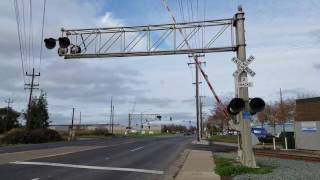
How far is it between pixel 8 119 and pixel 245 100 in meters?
86.7

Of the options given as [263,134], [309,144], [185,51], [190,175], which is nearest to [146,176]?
[190,175]

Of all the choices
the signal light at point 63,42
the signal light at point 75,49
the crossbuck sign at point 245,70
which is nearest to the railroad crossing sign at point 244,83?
the crossbuck sign at point 245,70

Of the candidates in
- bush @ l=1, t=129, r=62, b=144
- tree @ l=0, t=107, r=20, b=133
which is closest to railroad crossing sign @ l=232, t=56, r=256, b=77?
bush @ l=1, t=129, r=62, b=144

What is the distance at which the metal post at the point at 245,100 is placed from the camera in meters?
18.7

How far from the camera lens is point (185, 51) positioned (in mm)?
24797

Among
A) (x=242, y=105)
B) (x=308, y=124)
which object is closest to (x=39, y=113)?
(x=308, y=124)

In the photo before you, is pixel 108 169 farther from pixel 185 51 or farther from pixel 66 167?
pixel 185 51

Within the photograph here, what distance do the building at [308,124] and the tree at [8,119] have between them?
68.5 m

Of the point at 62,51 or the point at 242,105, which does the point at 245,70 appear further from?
the point at 62,51

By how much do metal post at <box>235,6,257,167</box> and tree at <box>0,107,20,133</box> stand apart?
3254 inches

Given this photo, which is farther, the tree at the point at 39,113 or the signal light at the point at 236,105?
the tree at the point at 39,113

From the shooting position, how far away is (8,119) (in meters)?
98.6

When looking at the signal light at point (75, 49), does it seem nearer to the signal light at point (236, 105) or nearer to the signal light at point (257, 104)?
the signal light at point (236, 105)

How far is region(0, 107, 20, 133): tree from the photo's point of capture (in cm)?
9625
